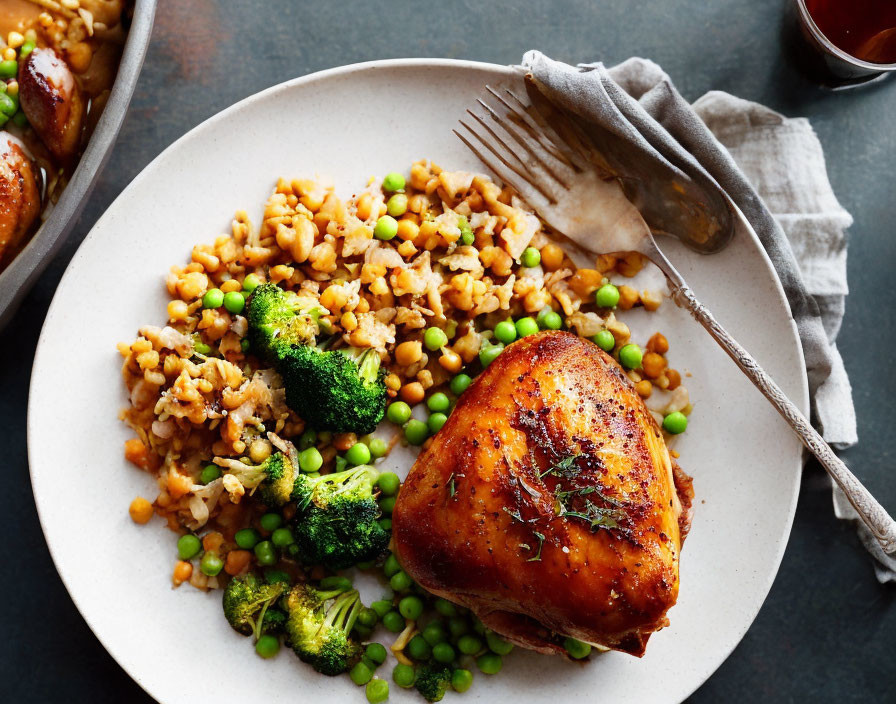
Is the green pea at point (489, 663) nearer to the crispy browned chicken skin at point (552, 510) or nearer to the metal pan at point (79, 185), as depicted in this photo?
the crispy browned chicken skin at point (552, 510)

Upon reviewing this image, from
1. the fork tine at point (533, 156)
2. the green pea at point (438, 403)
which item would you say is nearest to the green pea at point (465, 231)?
the fork tine at point (533, 156)

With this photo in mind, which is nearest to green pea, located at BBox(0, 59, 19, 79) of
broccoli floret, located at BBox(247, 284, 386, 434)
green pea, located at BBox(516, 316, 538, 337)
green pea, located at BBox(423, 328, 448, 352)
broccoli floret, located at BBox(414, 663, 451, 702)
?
broccoli floret, located at BBox(247, 284, 386, 434)

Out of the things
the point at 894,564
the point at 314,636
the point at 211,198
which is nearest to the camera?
the point at 314,636

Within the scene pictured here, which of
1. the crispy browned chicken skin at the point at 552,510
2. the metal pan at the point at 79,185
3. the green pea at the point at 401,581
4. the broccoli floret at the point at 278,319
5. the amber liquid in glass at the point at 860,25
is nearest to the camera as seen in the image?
the crispy browned chicken skin at the point at 552,510

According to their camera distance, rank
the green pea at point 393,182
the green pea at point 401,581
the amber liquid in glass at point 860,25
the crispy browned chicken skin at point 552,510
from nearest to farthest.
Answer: the crispy browned chicken skin at point 552,510 < the green pea at point 401,581 < the green pea at point 393,182 < the amber liquid in glass at point 860,25

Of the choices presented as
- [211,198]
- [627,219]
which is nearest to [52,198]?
[211,198]

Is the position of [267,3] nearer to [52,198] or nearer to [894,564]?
[52,198]

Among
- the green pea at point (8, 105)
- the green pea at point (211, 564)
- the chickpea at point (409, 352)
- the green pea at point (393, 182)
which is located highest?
the green pea at point (8, 105)
